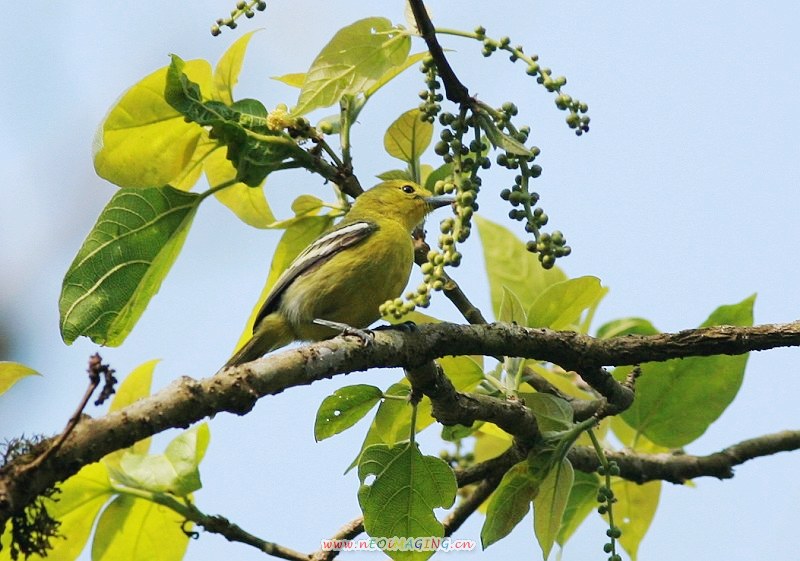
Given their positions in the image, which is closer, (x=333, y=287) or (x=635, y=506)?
(x=333, y=287)

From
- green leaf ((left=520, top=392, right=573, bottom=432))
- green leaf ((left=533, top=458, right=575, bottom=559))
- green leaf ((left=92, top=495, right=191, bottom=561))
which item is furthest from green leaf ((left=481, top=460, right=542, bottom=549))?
green leaf ((left=92, top=495, right=191, bottom=561))

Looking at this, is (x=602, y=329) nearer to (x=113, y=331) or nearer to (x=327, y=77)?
(x=327, y=77)

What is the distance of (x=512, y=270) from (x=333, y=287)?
101 cm

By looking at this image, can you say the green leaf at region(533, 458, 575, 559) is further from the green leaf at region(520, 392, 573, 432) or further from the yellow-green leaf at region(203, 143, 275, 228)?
the yellow-green leaf at region(203, 143, 275, 228)

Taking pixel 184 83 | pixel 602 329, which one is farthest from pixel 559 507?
pixel 184 83

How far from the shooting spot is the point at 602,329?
530 cm

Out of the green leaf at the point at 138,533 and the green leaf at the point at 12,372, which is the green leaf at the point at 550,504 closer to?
the green leaf at the point at 138,533

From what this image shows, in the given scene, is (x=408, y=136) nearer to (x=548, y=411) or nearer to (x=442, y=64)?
(x=442, y=64)

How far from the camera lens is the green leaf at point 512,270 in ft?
17.3

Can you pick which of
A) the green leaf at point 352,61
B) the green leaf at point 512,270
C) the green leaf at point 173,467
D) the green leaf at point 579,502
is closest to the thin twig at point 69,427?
the green leaf at point 173,467

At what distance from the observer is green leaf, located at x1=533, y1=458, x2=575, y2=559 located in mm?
3926

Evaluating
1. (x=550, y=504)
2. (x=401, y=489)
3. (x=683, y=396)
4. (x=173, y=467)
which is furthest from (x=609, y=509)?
(x=173, y=467)

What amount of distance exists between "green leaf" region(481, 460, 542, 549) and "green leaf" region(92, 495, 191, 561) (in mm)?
1198

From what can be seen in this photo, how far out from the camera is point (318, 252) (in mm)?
4957
